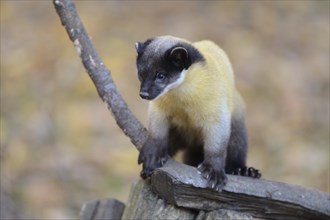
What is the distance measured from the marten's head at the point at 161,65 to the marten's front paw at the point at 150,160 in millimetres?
393

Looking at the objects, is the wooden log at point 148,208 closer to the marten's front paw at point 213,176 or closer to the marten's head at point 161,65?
the marten's front paw at point 213,176

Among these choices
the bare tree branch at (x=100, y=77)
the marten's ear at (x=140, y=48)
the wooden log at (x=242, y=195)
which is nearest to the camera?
the wooden log at (x=242, y=195)

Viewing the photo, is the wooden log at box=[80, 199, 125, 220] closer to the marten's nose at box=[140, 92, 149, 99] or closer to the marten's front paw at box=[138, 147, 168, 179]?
the marten's front paw at box=[138, 147, 168, 179]

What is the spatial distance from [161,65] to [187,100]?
0.30 m

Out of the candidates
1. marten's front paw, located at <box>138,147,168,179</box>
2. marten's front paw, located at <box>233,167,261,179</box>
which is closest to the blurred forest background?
marten's front paw, located at <box>233,167,261,179</box>

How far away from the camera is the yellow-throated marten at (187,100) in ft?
14.6

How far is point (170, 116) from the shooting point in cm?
481

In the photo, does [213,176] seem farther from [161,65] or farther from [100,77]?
[100,77]

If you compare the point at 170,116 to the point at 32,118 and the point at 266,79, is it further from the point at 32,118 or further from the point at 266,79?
the point at 266,79

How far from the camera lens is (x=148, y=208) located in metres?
4.48

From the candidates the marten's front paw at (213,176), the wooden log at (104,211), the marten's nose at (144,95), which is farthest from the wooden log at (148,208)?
the marten's nose at (144,95)

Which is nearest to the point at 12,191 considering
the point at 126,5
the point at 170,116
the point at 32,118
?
the point at 32,118

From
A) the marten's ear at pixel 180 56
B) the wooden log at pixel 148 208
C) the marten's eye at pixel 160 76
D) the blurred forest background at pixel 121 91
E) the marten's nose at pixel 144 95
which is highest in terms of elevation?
the blurred forest background at pixel 121 91

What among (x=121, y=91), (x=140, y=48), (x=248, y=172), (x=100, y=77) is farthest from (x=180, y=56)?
(x=121, y=91)
